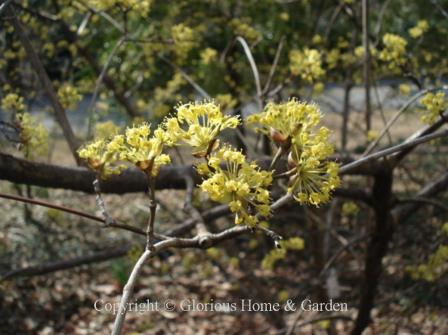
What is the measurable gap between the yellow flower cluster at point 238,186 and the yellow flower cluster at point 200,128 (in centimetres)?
4

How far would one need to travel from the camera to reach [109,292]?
209 inches

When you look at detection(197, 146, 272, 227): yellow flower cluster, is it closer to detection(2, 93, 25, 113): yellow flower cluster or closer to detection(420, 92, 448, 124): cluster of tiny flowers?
detection(420, 92, 448, 124): cluster of tiny flowers

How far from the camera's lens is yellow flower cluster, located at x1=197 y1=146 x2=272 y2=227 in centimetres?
136

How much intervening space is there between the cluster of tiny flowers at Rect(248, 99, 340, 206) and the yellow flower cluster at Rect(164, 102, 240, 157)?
0.15m

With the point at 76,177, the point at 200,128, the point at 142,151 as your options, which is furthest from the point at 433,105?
the point at 76,177

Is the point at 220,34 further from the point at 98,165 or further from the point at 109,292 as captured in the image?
the point at 98,165

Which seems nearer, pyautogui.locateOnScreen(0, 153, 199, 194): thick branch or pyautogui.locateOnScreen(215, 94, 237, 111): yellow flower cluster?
pyautogui.locateOnScreen(0, 153, 199, 194): thick branch

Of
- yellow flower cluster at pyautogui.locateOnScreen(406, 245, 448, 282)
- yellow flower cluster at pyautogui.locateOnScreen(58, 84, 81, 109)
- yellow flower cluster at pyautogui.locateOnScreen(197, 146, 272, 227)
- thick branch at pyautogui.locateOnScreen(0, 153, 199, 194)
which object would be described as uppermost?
yellow flower cluster at pyautogui.locateOnScreen(58, 84, 81, 109)

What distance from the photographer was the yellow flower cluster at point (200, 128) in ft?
4.78

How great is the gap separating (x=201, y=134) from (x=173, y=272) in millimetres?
4452

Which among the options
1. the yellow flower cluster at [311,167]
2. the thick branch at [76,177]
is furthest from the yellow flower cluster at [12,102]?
the yellow flower cluster at [311,167]

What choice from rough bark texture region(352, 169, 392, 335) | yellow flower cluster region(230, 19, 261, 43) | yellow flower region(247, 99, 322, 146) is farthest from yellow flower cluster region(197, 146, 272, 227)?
yellow flower cluster region(230, 19, 261, 43)

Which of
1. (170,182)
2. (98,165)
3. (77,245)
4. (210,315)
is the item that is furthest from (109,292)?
(98,165)

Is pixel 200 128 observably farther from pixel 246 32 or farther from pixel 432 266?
pixel 246 32
